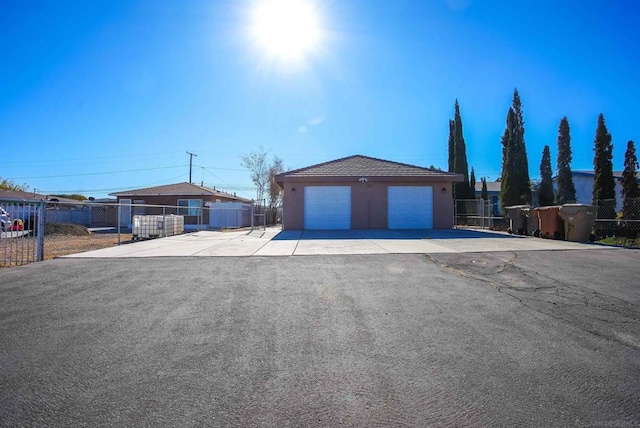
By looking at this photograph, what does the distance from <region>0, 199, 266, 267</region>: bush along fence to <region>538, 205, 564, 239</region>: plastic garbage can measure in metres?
15.0

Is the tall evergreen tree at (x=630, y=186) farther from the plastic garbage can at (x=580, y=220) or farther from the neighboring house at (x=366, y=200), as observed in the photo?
the neighboring house at (x=366, y=200)

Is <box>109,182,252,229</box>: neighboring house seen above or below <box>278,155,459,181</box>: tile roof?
below

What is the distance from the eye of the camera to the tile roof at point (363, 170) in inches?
670

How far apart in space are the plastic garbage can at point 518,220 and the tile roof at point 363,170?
3.57m

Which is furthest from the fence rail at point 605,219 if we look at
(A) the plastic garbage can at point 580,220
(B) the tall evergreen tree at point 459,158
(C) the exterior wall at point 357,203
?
(C) the exterior wall at point 357,203

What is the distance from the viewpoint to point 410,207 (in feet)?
56.2

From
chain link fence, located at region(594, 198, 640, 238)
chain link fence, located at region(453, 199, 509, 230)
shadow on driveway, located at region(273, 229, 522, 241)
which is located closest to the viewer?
chain link fence, located at region(594, 198, 640, 238)

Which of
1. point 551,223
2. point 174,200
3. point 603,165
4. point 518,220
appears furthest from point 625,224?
point 174,200

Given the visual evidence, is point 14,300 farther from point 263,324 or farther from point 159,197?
point 159,197

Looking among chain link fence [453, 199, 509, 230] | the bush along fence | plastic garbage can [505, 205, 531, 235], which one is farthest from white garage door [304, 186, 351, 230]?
chain link fence [453, 199, 509, 230]

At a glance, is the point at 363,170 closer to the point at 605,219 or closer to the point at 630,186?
the point at 605,219

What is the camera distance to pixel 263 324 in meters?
3.55

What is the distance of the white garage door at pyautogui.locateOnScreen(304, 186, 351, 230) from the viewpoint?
16953 millimetres

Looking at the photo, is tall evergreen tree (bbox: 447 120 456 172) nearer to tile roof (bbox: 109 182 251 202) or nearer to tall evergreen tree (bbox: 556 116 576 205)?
tall evergreen tree (bbox: 556 116 576 205)
